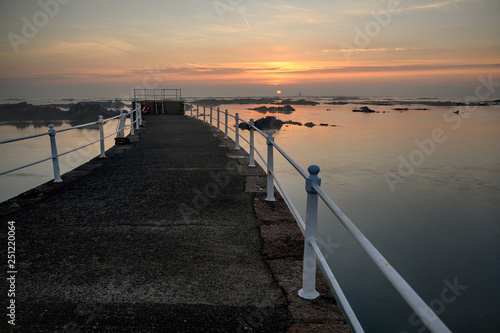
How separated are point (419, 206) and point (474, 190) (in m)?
8.31

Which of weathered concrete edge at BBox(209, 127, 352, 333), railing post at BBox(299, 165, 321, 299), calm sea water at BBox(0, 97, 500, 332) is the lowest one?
calm sea water at BBox(0, 97, 500, 332)

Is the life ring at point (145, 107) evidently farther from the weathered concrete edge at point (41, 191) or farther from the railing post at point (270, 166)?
the railing post at point (270, 166)

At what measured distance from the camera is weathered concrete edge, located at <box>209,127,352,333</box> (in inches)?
97.0

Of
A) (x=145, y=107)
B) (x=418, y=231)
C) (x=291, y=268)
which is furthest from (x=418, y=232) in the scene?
(x=145, y=107)

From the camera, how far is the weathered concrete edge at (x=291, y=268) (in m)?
2.46

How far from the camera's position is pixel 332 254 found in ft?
47.7

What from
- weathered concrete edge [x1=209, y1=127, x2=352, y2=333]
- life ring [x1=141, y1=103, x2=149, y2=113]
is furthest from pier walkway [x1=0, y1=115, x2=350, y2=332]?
life ring [x1=141, y1=103, x2=149, y2=113]

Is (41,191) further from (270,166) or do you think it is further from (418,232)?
(418,232)

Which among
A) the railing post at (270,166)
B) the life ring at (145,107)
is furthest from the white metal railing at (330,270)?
the life ring at (145,107)

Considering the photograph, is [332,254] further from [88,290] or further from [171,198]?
[88,290]

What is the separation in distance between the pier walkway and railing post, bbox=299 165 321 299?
0.09 metres

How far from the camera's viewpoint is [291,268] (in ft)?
10.7

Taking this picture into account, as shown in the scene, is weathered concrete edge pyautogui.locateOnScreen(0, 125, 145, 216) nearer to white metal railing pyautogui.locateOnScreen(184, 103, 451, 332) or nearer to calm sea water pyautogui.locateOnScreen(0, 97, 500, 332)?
white metal railing pyautogui.locateOnScreen(184, 103, 451, 332)

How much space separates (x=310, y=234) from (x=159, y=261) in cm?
167
